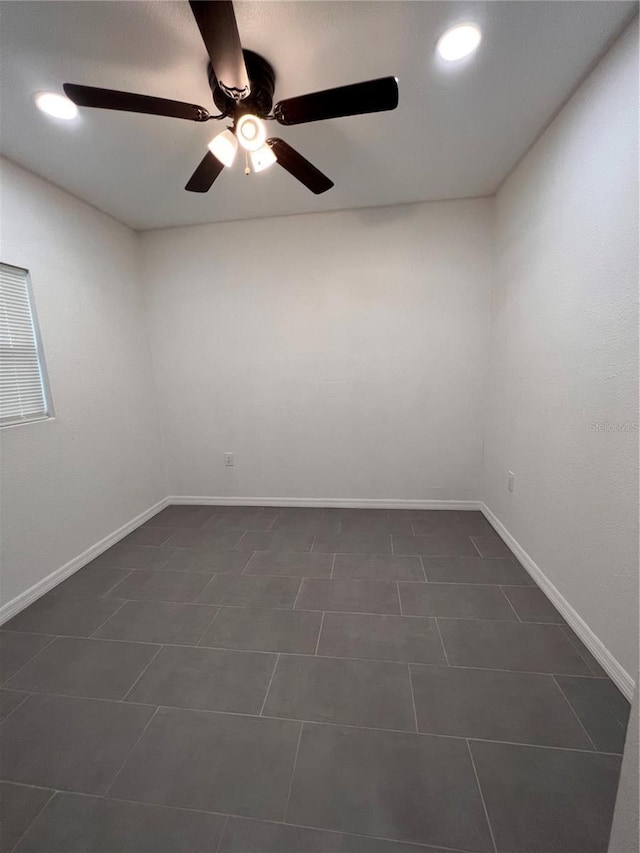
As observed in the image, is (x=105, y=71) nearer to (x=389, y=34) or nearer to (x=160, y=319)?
(x=389, y=34)

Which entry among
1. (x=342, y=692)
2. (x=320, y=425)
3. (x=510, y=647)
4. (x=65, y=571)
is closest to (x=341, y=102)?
(x=320, y=425)

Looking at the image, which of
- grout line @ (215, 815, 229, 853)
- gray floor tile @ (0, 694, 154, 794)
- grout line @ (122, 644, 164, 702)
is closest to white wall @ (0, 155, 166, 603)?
gray floor tile @ (0, 694, 154, 794)

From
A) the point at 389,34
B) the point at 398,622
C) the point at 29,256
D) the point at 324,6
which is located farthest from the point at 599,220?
the point at 29,256

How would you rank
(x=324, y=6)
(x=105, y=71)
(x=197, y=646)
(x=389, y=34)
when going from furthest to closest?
(x=197, y=646)
(x=105, y=71)
(x=389, y=34)
(x=324, y=6)

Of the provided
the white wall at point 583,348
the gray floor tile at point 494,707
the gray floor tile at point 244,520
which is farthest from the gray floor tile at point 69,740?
the white wall at point 583,348

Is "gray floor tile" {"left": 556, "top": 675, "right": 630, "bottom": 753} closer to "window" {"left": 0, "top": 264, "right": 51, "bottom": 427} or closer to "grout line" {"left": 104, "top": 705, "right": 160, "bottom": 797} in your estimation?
"grout line" {"left": 104, "top": 705, "right": 160, "bottom": 797}

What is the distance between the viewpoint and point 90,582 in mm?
2143

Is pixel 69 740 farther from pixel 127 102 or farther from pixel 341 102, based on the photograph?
pixel 341 102

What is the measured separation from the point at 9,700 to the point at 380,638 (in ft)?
5.32

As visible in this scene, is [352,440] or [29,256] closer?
[29,256]

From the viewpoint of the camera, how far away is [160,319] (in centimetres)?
306

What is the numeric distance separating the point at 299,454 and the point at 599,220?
2.49 meters

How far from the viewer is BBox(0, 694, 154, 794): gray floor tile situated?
3.63 ft

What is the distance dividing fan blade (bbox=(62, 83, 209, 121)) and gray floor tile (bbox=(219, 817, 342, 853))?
239 centimetres
